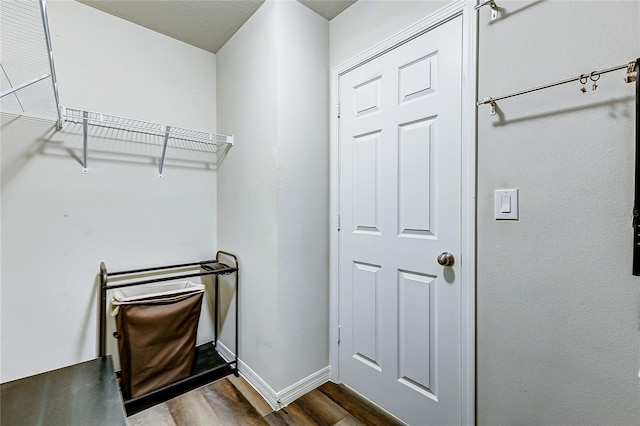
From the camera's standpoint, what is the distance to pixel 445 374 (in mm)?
1291

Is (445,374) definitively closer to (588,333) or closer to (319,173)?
(588,333)

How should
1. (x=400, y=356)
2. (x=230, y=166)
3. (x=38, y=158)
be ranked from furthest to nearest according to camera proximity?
(x=230, y=166) < (x=38, y=158) < (x=400, y=356)

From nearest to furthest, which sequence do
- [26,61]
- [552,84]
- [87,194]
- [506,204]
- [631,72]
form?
[631,72]
[552,84]
[506,204]
[26,61]
[87,194]

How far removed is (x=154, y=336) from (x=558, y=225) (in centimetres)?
204

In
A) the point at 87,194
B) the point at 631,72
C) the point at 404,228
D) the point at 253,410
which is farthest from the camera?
the point at 87,194

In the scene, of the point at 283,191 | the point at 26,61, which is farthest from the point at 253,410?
the point at 26,61

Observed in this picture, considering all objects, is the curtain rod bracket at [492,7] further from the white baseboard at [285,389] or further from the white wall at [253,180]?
the white baseboard at [285,389]

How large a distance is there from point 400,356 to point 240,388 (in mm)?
1040

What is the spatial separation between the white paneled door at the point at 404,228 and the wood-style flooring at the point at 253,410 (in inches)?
3.8

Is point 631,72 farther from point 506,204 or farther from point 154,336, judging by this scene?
point 154,336

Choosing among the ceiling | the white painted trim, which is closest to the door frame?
the white painted trim

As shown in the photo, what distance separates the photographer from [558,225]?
99cm

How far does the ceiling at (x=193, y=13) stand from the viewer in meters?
1.69

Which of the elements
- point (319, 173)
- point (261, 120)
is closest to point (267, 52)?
point (261, 120)
